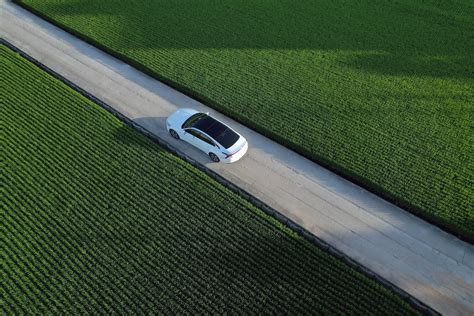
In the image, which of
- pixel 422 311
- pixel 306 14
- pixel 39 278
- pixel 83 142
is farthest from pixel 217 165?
pixel 306 14

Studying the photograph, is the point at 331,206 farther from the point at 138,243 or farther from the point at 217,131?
the point at 138,243

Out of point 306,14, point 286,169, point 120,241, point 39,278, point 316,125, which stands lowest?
point 39,278

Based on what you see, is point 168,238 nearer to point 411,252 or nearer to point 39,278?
point 39,278

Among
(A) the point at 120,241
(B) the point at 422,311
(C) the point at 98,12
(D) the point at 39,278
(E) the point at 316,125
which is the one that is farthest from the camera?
(C) the point at 98,12

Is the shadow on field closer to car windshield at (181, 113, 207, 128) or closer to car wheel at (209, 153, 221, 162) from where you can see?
car windshield at (181, 113, 207, 128)

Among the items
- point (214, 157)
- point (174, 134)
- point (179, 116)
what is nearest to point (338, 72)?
point (214, 157)

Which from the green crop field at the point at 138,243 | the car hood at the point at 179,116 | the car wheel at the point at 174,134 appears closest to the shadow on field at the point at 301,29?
the car hood at the point at 179,116

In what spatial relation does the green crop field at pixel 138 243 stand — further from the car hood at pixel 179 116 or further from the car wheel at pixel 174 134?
the car hood at pixel 179 116

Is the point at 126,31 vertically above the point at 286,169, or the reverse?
the point at 126,31
